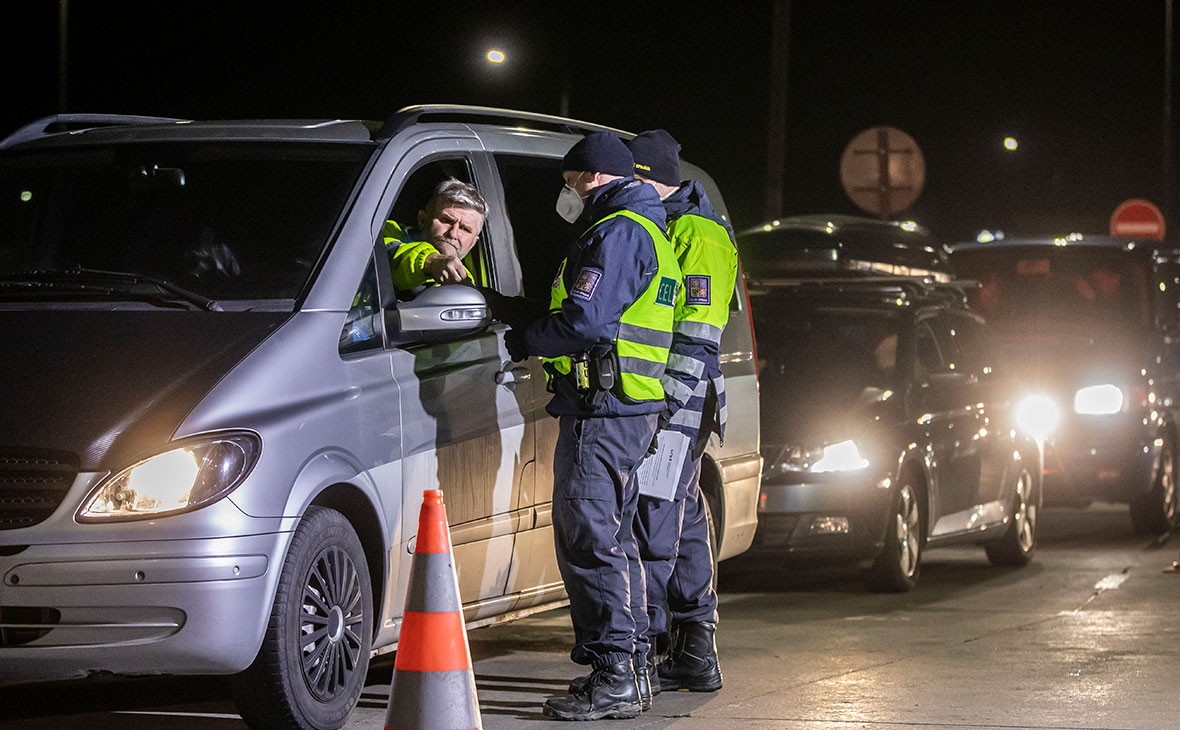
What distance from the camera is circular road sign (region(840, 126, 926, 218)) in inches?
617

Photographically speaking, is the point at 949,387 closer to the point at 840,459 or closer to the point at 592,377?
the point at 840,459

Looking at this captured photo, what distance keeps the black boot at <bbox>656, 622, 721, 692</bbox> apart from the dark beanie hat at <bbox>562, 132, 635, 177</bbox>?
1686 mm

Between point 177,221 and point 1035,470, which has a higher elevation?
point 177,221

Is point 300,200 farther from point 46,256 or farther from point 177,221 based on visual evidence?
point 46,256

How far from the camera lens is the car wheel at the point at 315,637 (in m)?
5.33

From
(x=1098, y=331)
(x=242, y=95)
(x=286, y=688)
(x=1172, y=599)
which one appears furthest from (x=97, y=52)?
(x=286, y=688)

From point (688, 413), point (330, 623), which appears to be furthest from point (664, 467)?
point (330, 623)

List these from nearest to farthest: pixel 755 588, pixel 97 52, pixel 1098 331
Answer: pixel 755 588, pixel 1098 331, pixel 97 52

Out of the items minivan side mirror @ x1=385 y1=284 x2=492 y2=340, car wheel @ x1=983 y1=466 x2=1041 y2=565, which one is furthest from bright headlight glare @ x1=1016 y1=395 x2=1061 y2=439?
minivan side mirror @ x1=385 y1=284 x2=492 y2=340

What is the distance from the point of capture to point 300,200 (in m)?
6.11

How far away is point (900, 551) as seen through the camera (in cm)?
1006

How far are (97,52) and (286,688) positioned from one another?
39887 mm

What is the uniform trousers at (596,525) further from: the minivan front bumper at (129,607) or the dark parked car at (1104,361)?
the dark parked car at (1104,361)

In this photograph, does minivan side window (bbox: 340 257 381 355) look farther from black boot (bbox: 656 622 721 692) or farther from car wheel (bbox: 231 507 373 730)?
black boot (bbox: 656 622 721 692)
